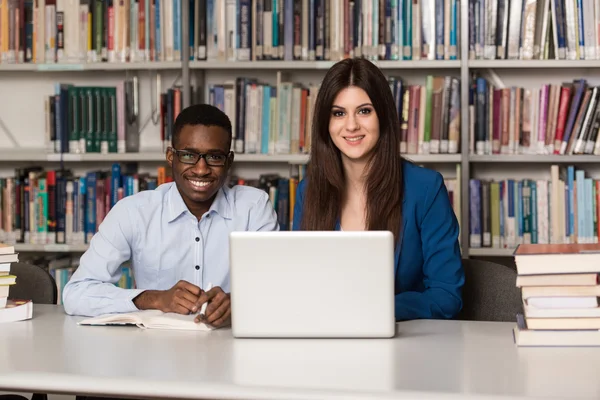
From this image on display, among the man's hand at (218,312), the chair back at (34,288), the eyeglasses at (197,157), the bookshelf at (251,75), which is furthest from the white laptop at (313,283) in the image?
the bookshelf at (251,75)

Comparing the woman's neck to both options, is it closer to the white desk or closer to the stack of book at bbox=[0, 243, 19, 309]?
the white desk

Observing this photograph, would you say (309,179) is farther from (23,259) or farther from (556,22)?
(23,259)

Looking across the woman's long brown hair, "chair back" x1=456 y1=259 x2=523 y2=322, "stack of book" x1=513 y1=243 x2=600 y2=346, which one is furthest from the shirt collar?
"stack of book" x1=513 y1=243 x2=600 y2=346

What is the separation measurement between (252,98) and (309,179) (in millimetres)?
1302

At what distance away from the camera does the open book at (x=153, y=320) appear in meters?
1.88

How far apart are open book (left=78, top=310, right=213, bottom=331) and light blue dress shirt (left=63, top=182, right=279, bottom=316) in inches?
11.3

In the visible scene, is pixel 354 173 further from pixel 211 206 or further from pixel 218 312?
pixel 218 312

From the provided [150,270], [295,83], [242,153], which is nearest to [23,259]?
[242,153]

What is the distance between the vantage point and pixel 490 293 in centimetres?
220

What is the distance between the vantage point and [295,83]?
3.65m

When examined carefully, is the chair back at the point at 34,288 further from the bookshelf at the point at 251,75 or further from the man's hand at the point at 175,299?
the bookshelf at the point at 251,75

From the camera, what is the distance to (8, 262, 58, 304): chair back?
92.5 inches

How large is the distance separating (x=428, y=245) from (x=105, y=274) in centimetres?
83

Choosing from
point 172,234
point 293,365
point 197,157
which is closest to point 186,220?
point 172,234
